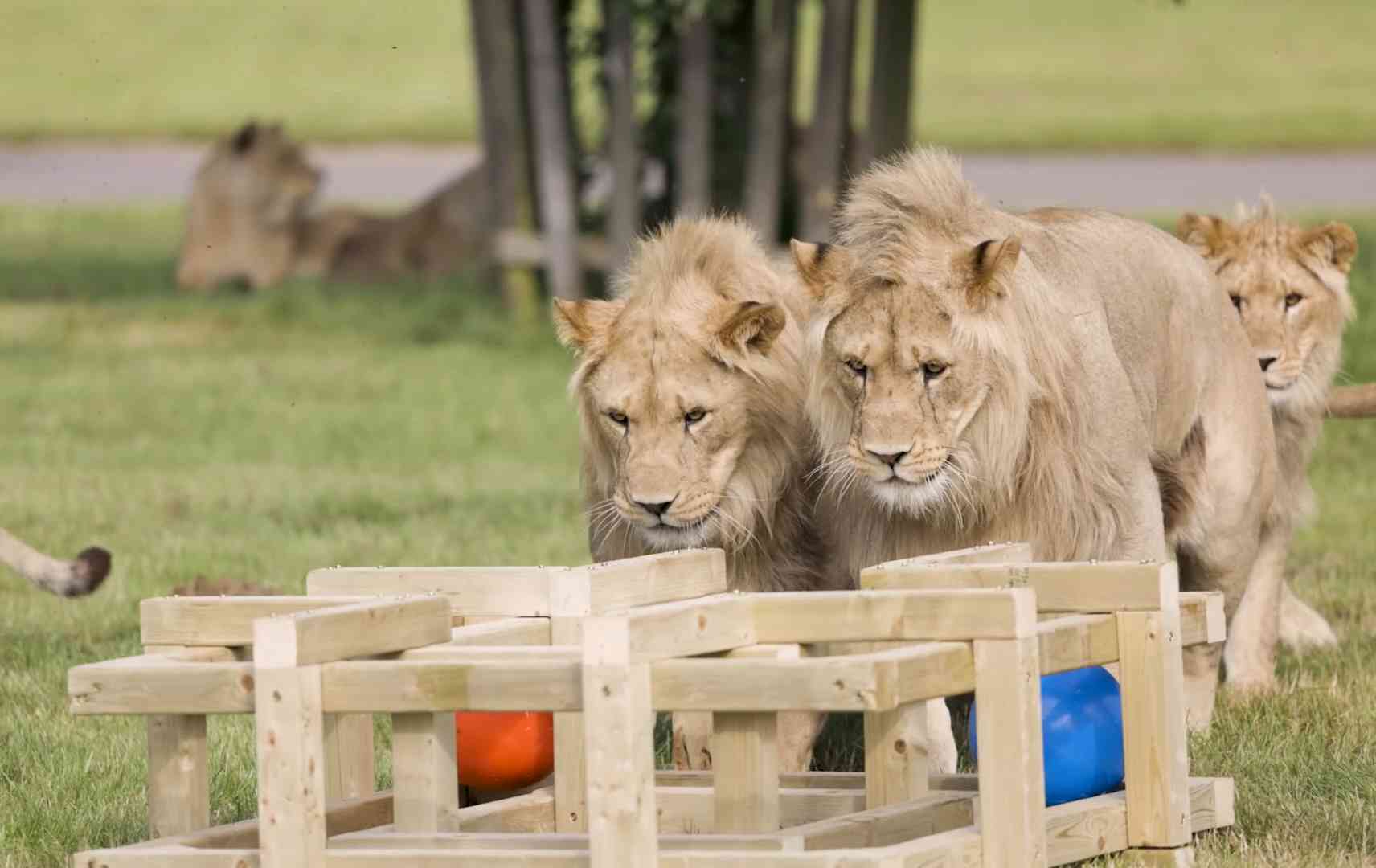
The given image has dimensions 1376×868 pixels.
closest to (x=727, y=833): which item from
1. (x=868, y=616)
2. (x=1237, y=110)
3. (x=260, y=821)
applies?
(x=868, y=616)

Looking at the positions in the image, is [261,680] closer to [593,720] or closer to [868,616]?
[593,720]

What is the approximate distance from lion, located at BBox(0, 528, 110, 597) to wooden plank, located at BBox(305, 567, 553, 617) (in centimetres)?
108

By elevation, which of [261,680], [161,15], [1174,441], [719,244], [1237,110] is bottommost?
[261,680]

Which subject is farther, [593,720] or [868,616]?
[868,616]

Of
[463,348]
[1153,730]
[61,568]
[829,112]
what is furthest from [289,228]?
[1153,730]

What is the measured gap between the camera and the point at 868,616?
5027 millimetres

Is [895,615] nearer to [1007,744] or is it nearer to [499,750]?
[1007,744]

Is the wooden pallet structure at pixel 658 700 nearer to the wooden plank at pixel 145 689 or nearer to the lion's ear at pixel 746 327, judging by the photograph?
the wooden plank at pixel 145 689

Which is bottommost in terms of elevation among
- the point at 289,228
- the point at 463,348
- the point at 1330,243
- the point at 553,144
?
the point at 1330,243

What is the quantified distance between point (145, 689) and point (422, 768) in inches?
25.1

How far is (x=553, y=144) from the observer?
1669cm

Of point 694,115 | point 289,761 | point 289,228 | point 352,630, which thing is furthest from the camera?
point 289,228

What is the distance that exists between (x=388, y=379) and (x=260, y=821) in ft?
36.4

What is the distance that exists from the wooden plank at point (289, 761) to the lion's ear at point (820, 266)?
80.6 inches
